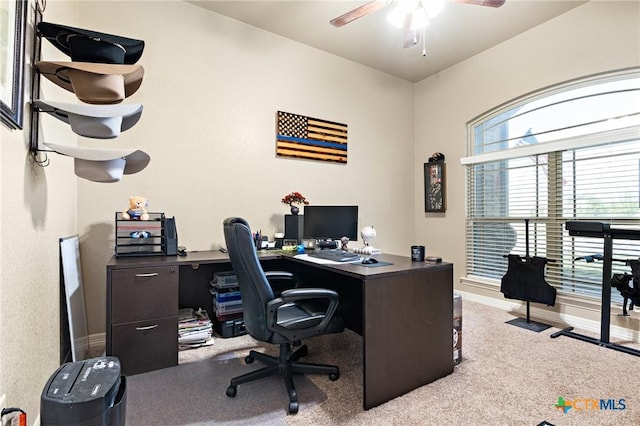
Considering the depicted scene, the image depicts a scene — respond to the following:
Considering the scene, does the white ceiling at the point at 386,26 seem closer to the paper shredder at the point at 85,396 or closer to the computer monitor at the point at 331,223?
the computer monitor at the point at 331,223

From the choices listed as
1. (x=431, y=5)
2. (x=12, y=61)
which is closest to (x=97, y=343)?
(x=12, y=61)

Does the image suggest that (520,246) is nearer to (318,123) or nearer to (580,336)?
(580,336)

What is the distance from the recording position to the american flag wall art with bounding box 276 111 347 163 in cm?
355

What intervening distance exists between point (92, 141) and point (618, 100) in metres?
4.74

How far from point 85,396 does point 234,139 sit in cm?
260

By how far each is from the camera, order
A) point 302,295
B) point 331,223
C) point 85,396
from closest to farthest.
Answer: point 85,396 → point 302,295 → point 331,223

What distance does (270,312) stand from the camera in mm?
1694

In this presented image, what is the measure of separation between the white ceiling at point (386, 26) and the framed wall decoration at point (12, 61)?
2.13m

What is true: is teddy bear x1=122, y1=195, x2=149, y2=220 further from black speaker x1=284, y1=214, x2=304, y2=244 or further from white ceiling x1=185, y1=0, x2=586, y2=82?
white ceiling x1=185, y1=0, x2=586, y2=82

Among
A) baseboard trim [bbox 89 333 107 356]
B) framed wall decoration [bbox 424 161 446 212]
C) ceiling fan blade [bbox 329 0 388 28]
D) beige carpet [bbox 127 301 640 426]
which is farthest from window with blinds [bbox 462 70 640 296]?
baseboard trim [bbox 89 333 107 356]

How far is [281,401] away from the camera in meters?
1.83

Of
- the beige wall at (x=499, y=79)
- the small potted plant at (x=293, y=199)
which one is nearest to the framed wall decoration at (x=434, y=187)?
the beige wall at (x=499, y=79)

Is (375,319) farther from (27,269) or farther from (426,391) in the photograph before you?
(27,269)

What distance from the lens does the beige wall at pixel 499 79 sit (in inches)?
114
